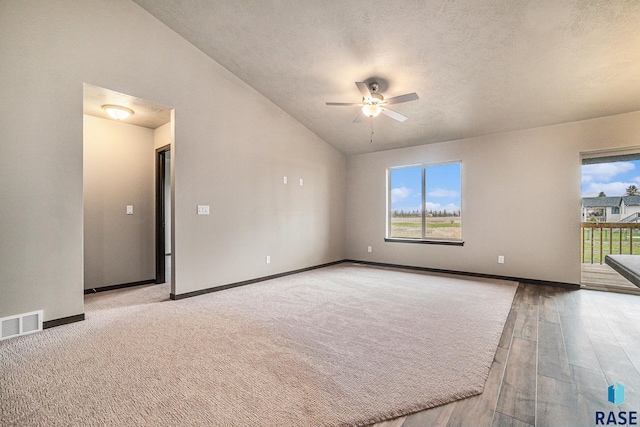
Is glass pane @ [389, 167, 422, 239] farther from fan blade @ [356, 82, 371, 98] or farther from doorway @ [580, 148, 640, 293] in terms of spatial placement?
fan blade @ [356, 82, 371, 98]

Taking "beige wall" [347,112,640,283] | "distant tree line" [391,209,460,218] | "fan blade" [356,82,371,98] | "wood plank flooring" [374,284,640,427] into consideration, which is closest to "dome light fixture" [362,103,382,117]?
"fan blade" [356,82,371,98]

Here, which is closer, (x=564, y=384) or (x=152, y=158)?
(x=564, y=384)

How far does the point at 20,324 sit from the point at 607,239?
7429 millimetres

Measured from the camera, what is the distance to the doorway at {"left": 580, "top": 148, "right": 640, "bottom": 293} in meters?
4.15

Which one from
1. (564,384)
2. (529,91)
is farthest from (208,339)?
(529,91)

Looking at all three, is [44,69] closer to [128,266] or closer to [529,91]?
[128,266]

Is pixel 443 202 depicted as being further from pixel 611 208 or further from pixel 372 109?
pixel 372 109

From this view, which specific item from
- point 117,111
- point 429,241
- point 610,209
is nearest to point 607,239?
point 610,209

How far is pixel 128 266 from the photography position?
4.55m

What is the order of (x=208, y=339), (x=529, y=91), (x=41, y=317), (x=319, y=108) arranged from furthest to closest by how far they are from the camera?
(x=319, y=108) → (x=529, y=91) → (x=41, y=317) → (x=208, y=339)

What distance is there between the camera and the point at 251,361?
2164 mm

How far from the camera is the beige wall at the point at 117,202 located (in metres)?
4.18

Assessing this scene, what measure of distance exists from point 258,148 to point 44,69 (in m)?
2.60

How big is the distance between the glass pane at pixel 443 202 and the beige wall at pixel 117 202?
200 inches
